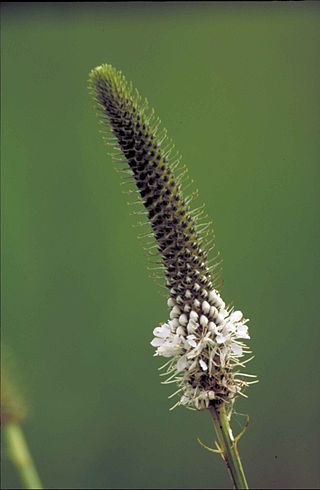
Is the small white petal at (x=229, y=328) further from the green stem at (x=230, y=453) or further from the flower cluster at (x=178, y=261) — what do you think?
the green stem at (x=230, y=453)

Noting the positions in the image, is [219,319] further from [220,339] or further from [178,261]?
[178,261]

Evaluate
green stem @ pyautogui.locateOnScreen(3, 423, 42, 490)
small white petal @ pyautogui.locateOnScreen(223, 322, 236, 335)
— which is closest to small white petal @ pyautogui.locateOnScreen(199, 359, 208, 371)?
small white petal @ pyautogui.locateOnScreen(223, 322, 236, 335)

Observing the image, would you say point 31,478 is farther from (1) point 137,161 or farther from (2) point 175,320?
(1) point 137,161

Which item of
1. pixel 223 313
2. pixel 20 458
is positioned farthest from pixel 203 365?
pixel 20 458

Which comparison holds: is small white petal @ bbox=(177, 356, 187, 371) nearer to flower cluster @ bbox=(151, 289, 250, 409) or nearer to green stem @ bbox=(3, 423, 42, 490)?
flower cluster @ bbox=(151, 289, 250, 409)

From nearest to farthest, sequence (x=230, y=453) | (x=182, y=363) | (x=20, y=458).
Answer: (x=230, y=453) < (x=182, y=363) < (x=20, y=458)
